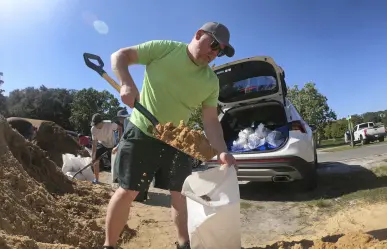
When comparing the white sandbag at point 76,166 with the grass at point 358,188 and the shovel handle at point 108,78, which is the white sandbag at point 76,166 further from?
the grass at point 358,188

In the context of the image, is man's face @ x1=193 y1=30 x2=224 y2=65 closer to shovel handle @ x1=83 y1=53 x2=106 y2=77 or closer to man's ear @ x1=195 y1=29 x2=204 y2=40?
man's ear @ x1=195 y1=29 x2=204 y2=40

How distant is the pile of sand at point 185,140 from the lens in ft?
7.98

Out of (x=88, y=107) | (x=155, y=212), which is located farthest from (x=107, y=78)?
(x=88, y=107)

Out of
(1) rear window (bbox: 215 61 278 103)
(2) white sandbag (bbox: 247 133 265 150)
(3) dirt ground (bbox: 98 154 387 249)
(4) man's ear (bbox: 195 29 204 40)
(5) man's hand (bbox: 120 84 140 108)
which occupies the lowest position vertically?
(3) dirt ground (bbox: 98 154 387 249)

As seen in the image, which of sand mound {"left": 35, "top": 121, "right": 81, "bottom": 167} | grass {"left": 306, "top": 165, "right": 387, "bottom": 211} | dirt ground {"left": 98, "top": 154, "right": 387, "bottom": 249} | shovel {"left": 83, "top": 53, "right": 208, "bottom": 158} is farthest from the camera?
sand mound {"left": 35, "top": 121, "right": 81, "bottom": 167}

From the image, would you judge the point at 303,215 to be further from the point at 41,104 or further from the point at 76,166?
the point at 41,104

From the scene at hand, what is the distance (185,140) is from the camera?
95.7 inches

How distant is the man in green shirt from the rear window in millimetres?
3265

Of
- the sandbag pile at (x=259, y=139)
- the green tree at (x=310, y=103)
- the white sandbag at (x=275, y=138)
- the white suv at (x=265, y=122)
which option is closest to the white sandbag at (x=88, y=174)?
the white suv at (x=265, y=122)

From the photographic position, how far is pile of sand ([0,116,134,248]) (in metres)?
2.64

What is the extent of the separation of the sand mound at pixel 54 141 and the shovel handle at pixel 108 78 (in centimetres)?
799

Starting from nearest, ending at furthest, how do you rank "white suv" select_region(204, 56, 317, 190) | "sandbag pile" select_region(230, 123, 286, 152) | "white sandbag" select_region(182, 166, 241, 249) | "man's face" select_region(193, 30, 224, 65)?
"white sandbag" select_region(182, 166, 241, 249)
"man's face" select_region(193, 30, 224, 65)
"white suv" select_region(204, 56, 317, 190)
"sandbag pile" select_region(230, 123, 286, 152)

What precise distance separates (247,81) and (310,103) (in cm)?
3369

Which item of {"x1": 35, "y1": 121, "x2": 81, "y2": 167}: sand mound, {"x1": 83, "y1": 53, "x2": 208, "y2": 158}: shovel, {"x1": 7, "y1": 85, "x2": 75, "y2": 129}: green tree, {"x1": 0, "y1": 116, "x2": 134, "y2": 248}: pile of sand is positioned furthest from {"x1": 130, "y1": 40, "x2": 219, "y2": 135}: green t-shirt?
{"x1": 7, "y1": 85, "x2": 75, "y2": 129}: green tree
